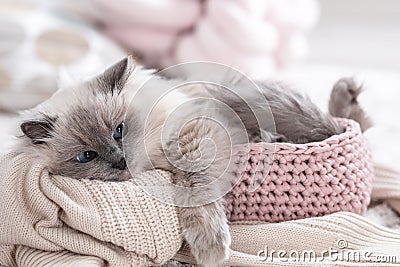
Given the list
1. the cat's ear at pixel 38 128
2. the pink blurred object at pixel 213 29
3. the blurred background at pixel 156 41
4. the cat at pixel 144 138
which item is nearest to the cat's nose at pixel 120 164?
the cat at pixel 144 138

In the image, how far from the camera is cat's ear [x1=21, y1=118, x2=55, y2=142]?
1.11 meters

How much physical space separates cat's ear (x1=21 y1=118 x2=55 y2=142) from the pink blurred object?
4.23 ft

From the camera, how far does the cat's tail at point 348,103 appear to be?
1.40 m

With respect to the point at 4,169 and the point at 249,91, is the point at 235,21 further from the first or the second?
the point at 4,169

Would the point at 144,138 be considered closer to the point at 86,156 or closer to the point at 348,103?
the point at 86,156

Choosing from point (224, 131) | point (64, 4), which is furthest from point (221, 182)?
point (64, 4)

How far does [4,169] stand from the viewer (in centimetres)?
111

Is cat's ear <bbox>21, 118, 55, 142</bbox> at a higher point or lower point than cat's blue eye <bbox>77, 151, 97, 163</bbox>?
higher

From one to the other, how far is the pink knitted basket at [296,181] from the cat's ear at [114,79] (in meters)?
0.23

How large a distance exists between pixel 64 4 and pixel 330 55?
4.71ft

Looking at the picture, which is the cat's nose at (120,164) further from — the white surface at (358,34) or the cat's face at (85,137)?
the white surface at (358,34)

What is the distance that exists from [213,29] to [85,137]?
1431mm

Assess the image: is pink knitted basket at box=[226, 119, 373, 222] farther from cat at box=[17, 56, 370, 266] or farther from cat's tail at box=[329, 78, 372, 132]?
cat's tail at box=[329, 78, 372, 132]

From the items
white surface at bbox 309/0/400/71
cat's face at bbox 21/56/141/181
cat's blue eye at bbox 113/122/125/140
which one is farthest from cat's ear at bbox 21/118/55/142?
white surface at bbox 309/0/400/71
